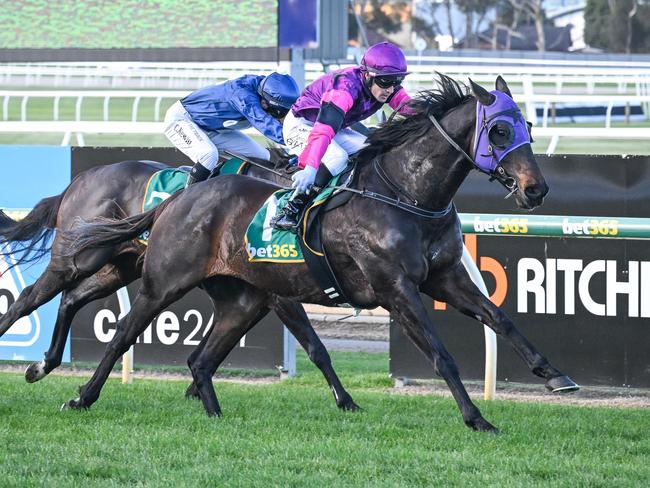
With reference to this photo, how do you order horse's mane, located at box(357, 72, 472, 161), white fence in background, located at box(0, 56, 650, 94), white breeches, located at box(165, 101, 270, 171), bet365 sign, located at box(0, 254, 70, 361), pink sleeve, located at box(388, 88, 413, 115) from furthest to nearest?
white fence in background, located at box(0, 56, 650, 94)
bet365 sign, located at box(0, 254, 70, 361)
white breeches, located at box(165, 101, 270, 171)
pink sleeve, located at box(388, 88, 413, 115)
horse's mane, located at box(357, 72, 472, 161)

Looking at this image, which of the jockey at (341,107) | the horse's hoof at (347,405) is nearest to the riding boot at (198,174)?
the jockey at (341,107)

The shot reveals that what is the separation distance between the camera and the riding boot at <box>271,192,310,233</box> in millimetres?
5949

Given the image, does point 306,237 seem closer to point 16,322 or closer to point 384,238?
point 384,238

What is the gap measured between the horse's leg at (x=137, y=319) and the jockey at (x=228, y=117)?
0.91m

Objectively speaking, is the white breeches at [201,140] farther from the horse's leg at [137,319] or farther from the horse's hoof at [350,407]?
the horse's hoof at [350,407]

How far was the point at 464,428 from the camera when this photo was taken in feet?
18.4

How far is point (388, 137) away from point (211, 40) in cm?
324

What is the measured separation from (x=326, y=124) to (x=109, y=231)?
148 cm

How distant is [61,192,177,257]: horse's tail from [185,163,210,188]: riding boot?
1.74ft

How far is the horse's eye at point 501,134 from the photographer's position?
5.46 meters

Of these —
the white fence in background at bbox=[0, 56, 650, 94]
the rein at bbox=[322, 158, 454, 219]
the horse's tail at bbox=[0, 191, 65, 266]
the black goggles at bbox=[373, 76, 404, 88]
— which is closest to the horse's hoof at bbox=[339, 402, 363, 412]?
the rein at bbox=[322, 158, 454, 219]

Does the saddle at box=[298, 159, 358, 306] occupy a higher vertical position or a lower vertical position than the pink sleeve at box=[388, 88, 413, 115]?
lower

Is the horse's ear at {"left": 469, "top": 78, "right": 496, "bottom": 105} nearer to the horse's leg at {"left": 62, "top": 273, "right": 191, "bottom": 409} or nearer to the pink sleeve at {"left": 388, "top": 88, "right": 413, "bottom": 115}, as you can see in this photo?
the pink sleeve at {"left": 388, "top": 88, "right": 413, "bottom": 115}

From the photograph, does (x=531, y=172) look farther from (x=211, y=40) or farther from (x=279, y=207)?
(x=211, y=40)
